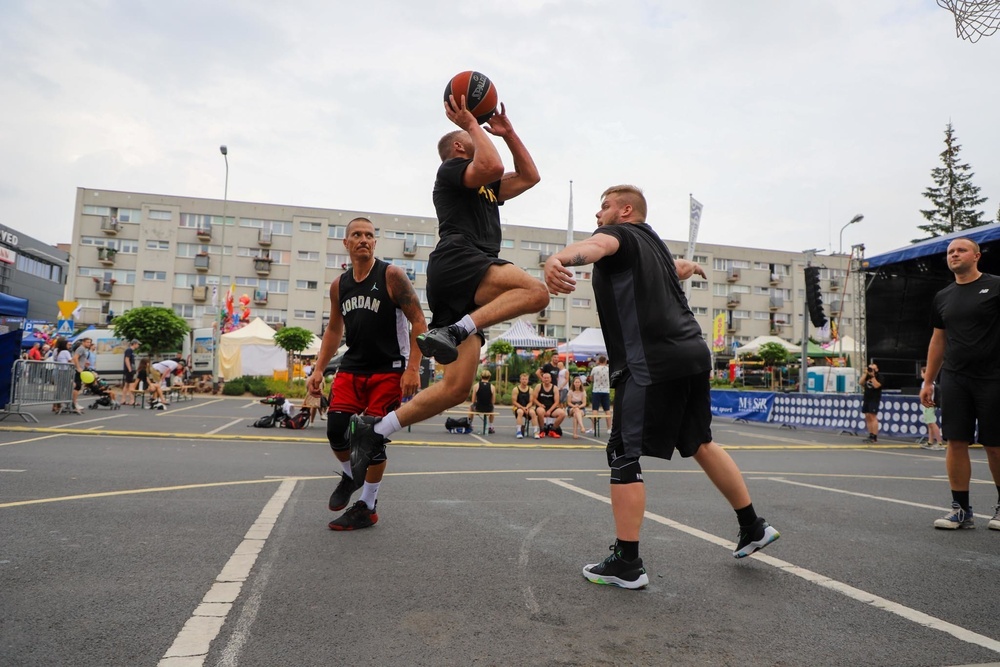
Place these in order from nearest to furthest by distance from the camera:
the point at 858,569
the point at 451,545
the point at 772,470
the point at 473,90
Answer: the point at 858,569
the point at 451,545
the point at 473,90
the point at 772,470

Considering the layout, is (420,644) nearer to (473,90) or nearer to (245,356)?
(473,90)

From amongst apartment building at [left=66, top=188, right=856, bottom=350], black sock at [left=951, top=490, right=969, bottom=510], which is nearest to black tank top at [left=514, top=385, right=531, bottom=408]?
black sock at [left=951, top=490, right=969, bottom=510]

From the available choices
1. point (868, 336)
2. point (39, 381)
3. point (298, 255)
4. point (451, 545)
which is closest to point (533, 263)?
point (298, 255)

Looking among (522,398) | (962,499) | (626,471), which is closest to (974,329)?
(962,499)

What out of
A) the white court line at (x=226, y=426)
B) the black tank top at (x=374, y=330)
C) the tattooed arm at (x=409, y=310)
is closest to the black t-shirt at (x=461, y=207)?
the tattooed arm at (x=409, y=310)

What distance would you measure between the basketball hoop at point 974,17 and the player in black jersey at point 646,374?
145 inches

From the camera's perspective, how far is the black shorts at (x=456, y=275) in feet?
11.4

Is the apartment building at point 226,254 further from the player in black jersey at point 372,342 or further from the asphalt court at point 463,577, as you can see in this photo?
the asphalt court at point 463,577

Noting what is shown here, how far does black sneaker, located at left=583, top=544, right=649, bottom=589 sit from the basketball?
2376 mm

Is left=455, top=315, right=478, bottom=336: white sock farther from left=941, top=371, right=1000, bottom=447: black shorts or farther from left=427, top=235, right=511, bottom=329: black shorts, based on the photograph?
left=941, top=371, right=1000, bottom=447: black shorts

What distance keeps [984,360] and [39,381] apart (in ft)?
46.9

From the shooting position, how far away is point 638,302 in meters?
3.05

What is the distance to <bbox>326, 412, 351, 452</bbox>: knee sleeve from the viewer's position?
13.8ft

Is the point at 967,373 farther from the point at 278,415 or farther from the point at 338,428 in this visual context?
the point at 278,415
